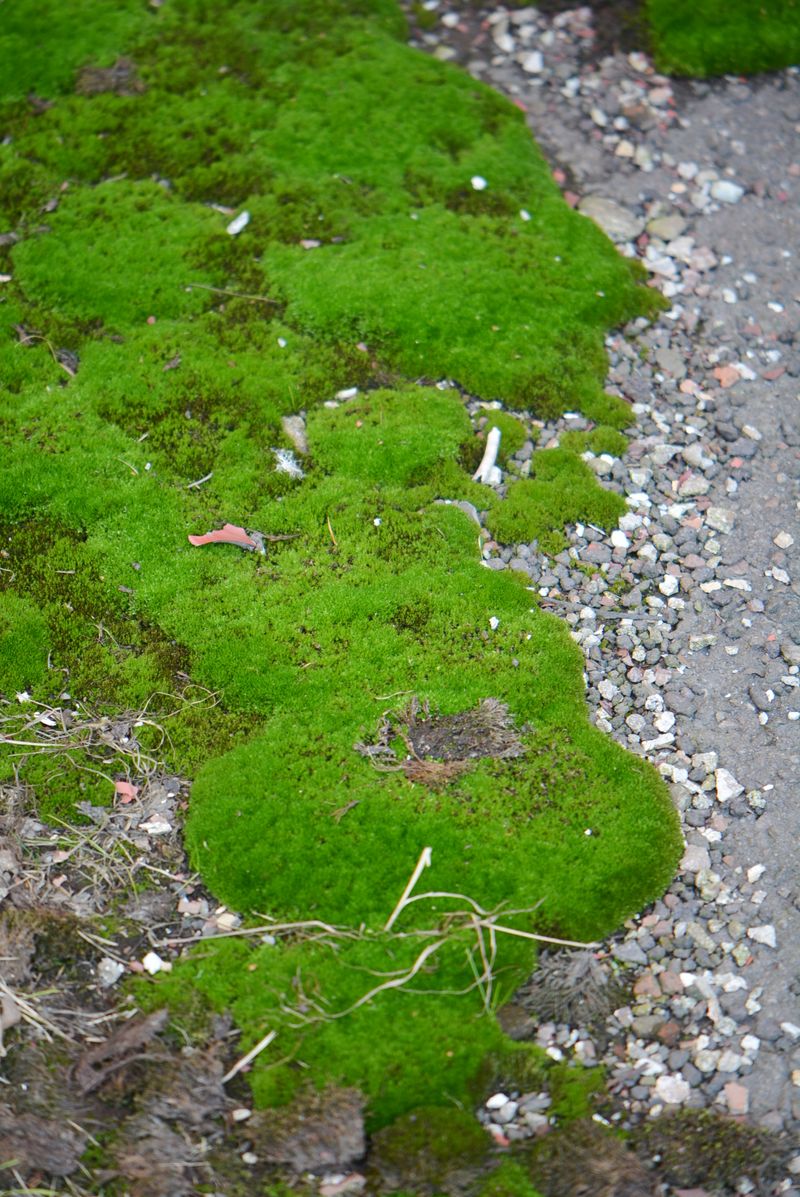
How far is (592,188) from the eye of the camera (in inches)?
325

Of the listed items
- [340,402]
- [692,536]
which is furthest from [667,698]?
[340,402]

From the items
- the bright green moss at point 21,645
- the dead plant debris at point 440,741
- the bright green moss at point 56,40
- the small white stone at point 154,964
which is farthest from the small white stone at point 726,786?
the bright green moss at point 56,40

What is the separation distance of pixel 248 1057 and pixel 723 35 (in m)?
9.02

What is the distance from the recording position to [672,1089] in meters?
4.54

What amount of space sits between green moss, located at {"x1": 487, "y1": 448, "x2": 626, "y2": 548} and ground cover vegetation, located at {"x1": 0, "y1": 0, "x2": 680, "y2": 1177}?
21 millimetres

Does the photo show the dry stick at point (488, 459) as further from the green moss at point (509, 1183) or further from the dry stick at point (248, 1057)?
the green moss at point (509, 1183)

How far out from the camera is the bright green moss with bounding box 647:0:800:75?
8.91 metres

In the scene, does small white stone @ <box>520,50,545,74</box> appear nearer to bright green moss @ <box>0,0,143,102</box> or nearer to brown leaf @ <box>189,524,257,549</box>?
bright green moss @ <box>0,0,143,102</box>

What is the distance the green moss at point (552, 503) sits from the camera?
632cm

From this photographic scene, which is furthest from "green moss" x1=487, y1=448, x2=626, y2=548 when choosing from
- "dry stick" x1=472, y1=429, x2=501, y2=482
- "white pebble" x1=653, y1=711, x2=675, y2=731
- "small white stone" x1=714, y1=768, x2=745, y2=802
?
"small white stone" x1=714, y1=768, x2=745, y2=802

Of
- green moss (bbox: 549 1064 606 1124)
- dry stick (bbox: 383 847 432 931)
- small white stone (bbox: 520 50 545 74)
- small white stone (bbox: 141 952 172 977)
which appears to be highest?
small white stone (bbox: 520 50 545 74)

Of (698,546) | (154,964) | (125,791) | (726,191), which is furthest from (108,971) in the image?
(726,191)

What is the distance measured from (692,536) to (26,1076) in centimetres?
472

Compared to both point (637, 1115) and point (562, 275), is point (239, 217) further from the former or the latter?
point (637, 1115)
